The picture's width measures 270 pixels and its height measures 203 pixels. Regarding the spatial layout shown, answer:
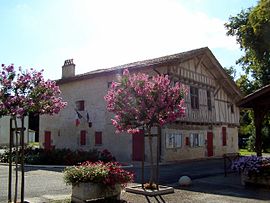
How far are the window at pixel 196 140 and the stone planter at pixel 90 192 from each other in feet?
53.9

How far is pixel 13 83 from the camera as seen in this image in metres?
8.09

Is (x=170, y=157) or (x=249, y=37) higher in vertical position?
(x=249, y=37)

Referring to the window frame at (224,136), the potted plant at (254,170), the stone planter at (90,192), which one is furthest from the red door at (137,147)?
the stone planter at (90,192)

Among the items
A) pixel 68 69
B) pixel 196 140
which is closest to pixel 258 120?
pixel 196 140

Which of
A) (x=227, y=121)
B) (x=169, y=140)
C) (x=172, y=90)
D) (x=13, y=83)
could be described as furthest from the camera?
(x=227, y=121)

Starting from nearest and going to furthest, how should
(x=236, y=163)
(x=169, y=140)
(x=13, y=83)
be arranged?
(x=13, y=83), (x=236, y=163), (x=169, y=140)

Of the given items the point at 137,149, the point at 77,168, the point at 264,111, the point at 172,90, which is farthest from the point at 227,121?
the point at 77,168

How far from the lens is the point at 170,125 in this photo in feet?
72.7

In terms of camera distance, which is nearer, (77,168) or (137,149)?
(77,168)

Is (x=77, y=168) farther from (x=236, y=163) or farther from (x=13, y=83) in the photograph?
(x=236, y=163)

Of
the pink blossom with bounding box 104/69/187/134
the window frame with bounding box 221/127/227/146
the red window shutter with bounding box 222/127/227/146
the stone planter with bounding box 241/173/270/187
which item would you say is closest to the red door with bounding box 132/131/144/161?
the window frame with bounding box 221/127/227/146

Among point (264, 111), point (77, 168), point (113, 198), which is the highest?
point (264, 111)

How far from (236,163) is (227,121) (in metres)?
18.1

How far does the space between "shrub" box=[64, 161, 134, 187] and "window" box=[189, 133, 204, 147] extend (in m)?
16.2
